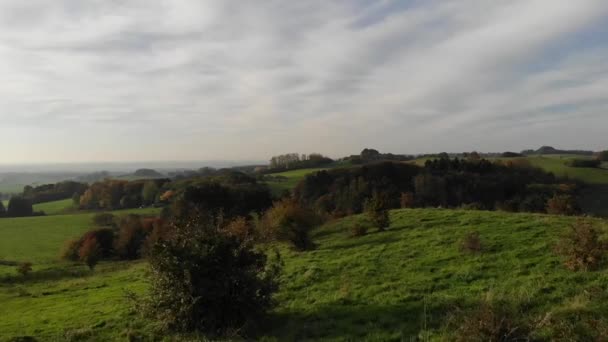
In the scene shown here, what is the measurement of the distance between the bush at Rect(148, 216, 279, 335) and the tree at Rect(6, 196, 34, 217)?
100481mm

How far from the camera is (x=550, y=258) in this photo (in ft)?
45.9

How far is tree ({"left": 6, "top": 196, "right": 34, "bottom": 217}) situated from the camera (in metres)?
91.4

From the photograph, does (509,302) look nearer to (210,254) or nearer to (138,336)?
(210,254)

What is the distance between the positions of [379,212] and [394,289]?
13.6 metres

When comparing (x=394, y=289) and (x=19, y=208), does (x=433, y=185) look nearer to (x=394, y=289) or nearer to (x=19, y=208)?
(x=394, y=289)

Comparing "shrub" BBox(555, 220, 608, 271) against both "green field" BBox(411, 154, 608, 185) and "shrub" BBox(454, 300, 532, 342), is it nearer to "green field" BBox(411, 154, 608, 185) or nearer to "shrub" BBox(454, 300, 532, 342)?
"shrub" BBox(454, 300, 532, 342)

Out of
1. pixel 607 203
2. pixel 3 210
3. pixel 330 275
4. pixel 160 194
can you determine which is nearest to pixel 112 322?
pixel 330 275

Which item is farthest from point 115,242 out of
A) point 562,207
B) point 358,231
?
point 562,207

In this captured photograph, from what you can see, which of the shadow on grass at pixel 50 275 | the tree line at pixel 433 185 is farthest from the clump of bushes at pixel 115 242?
the tree line at pixel 433 185

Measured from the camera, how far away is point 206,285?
10828 millimetres

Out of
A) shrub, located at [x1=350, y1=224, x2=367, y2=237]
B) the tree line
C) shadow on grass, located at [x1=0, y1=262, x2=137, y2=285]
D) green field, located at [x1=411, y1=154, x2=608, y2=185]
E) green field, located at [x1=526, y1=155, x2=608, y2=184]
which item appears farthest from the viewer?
green field, located at [x1=526, y1=155, x2=608, y2=184]

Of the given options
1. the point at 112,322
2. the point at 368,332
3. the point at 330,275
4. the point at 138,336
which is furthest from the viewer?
the point at 330,275

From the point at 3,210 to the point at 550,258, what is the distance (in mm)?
112792

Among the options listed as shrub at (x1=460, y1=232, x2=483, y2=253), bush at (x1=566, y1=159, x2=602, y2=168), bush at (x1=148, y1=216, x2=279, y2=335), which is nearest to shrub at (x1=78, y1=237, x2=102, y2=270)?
bush at (x1=148, y1=216, x2=279, y2=335)
